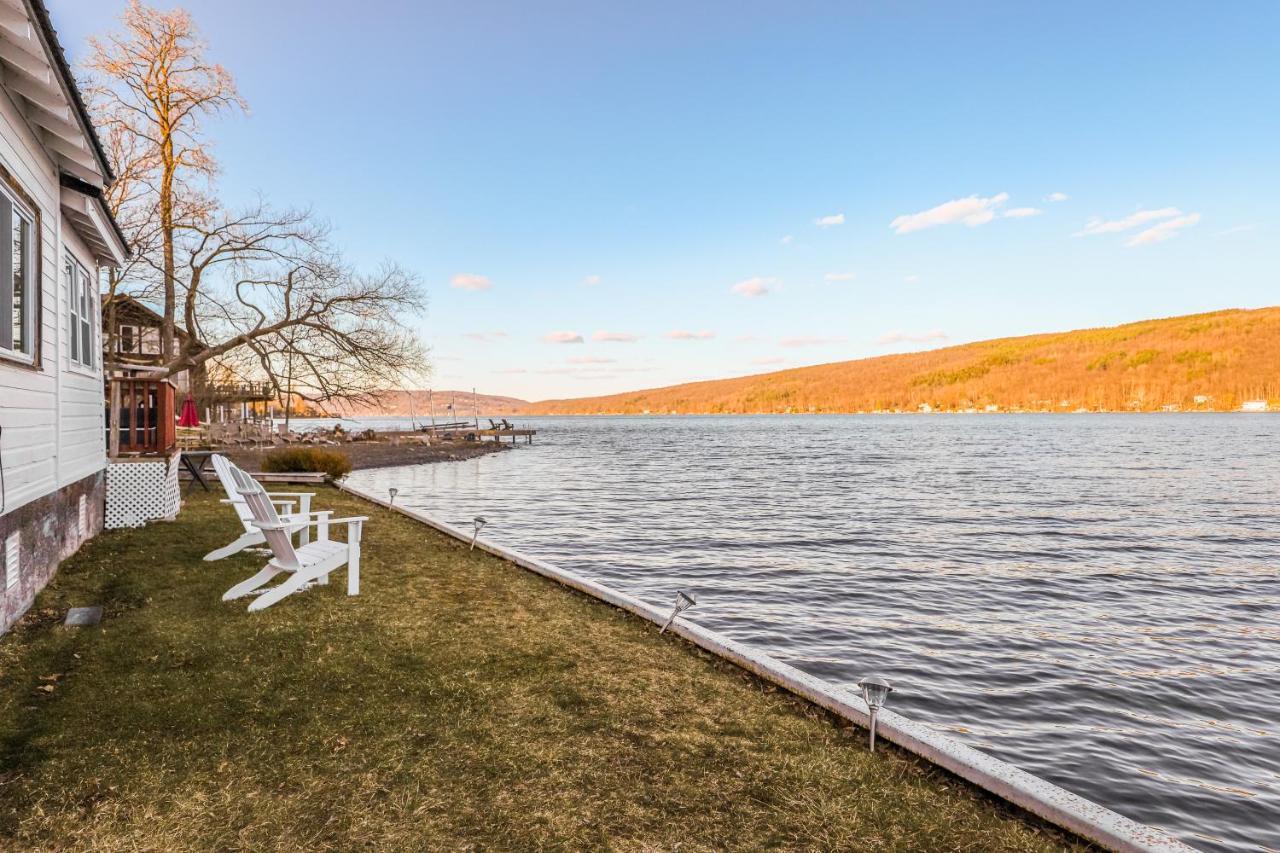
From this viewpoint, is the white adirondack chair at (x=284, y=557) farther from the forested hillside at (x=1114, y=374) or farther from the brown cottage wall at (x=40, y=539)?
the forested hillside at (x=1114, y=374)

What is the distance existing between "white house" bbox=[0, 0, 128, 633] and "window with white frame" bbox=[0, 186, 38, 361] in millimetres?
11

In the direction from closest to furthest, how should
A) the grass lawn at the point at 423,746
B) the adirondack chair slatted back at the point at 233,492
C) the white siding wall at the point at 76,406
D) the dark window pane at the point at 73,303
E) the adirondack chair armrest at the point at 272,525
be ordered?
the grass lawn at the point at 423,746 < the adirondack chair armrest at the point at 272,525 < the adirondack chair slatted back at the point at 233,492 < the white siding wall at the point at 76,406 < the dark window pane at the point at 73,303

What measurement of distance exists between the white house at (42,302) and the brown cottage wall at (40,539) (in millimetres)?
13

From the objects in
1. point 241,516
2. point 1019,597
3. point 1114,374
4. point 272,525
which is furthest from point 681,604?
point 1114,374

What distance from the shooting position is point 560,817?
3.17 meters

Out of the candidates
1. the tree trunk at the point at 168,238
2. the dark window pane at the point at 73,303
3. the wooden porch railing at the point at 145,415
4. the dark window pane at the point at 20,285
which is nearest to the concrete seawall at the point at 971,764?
the dark window pane at the point at 20,285

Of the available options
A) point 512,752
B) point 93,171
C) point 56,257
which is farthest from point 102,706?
point 93,171

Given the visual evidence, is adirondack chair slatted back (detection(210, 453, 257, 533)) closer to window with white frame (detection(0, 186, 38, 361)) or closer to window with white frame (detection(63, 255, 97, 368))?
window with white frame (detection(0, 186, 38, 361))

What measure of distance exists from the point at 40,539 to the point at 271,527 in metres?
2.52

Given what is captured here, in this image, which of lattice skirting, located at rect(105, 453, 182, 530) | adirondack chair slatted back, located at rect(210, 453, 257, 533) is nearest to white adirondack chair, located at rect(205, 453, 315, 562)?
adirondack chair slatted back, located at rect(210, 453, 257, 533)

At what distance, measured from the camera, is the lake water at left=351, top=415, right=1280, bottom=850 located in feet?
17.3

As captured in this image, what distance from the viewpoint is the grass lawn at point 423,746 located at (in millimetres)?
3070

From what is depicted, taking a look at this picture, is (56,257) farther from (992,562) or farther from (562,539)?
(992,562)

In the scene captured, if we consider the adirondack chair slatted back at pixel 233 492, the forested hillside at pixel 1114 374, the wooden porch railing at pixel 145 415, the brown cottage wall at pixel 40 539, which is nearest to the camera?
the brown cottage wall at pixel 40 539
